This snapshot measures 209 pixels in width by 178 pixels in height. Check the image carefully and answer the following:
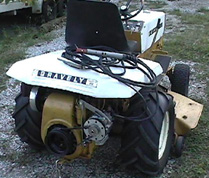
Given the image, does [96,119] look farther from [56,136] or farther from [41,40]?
[41,40]

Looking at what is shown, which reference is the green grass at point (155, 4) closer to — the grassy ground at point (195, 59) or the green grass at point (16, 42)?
the grassy ground at point (195, 59)

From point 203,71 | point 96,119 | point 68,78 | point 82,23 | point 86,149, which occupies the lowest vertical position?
point 203,71

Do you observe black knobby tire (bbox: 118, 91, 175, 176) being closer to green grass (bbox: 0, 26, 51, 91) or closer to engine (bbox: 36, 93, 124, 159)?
engine (bbox: 36, 93, 124, 159)

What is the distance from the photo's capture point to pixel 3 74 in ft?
19.9

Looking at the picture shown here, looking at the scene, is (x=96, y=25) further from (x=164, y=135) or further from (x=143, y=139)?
(x=164, y=135)

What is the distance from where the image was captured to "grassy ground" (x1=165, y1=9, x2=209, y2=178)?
3662 mm

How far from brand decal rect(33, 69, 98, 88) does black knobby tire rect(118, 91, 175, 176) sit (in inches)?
17.4

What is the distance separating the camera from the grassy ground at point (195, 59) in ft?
12.0

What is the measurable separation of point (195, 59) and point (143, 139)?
145 inches

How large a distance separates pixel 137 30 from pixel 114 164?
1.22 m

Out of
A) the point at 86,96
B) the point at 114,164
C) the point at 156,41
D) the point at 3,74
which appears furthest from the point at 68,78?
the point at 3,74

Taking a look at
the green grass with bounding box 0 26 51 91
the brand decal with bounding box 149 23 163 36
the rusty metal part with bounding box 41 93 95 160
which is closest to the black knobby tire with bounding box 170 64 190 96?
the brand decal with bounding box 149 23 163 36

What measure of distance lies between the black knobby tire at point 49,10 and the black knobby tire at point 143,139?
6702 mm

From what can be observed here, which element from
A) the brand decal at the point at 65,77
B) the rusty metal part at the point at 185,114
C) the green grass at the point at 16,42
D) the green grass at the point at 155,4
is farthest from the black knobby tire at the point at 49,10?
the brand decal at the point at 65,77
